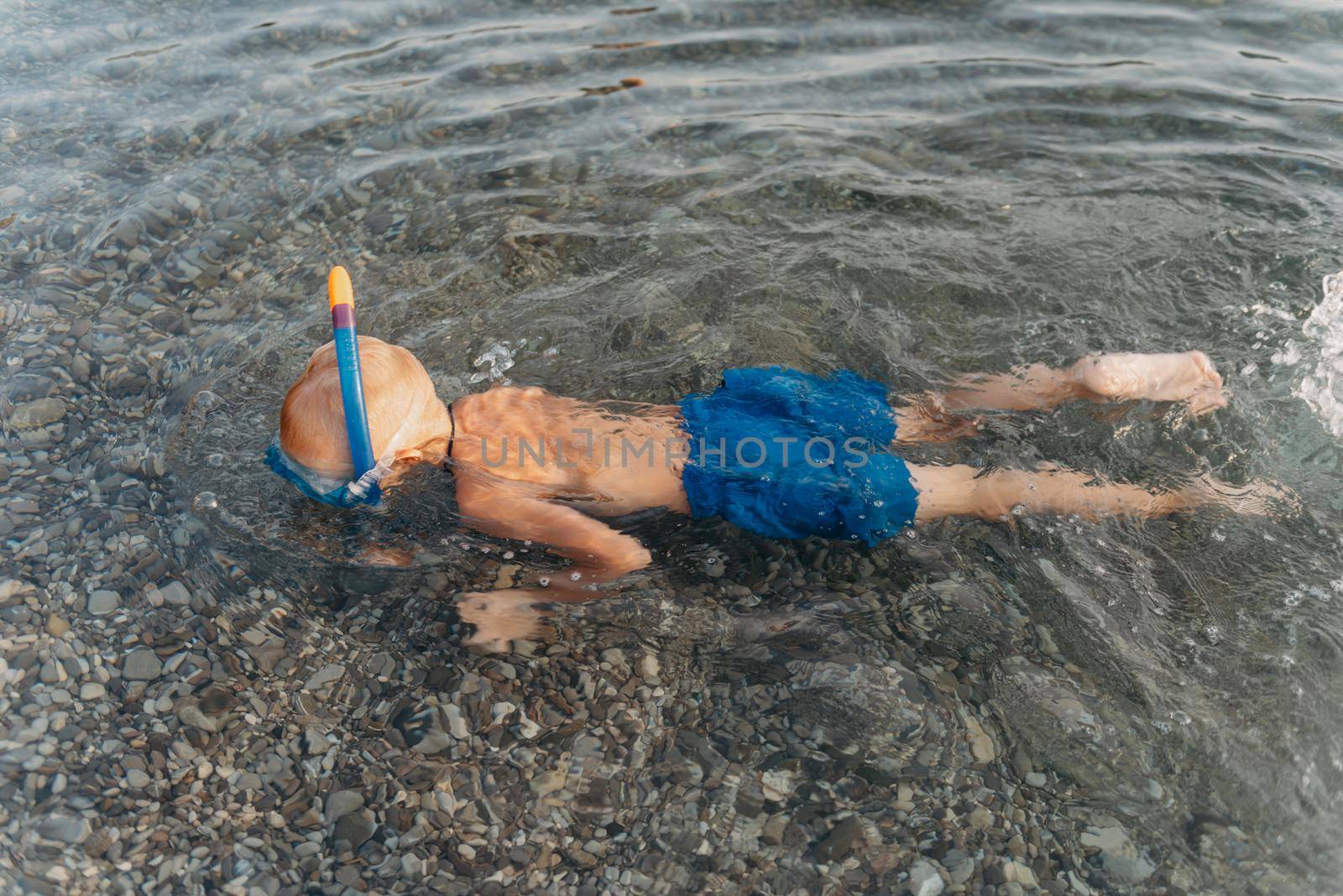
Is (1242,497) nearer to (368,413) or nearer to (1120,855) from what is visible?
(1120,855)

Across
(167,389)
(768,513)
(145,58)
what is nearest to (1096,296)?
(768,513)

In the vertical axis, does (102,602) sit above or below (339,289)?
below

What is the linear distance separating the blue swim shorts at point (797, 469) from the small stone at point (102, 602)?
2.54 meters

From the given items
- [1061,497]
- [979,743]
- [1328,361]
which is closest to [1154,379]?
[1061,497]

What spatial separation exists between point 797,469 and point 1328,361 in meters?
3.06

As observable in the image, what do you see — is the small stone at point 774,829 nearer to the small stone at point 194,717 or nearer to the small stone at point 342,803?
the small stone at point 342,803

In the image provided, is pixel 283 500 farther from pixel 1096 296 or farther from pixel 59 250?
pixel 1096 296

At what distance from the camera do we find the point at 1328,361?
5047 millimetres

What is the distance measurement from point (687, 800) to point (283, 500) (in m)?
2.43

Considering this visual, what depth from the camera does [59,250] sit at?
6.06 m

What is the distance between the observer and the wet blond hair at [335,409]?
380 centimetres

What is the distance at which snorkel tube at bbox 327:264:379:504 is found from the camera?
3.63m

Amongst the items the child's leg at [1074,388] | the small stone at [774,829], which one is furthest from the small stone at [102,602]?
the child's leg at [1074,388]

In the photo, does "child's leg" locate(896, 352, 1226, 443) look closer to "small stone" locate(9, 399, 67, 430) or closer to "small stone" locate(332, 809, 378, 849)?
"small stone" locate(332, 809, 378, 849)
